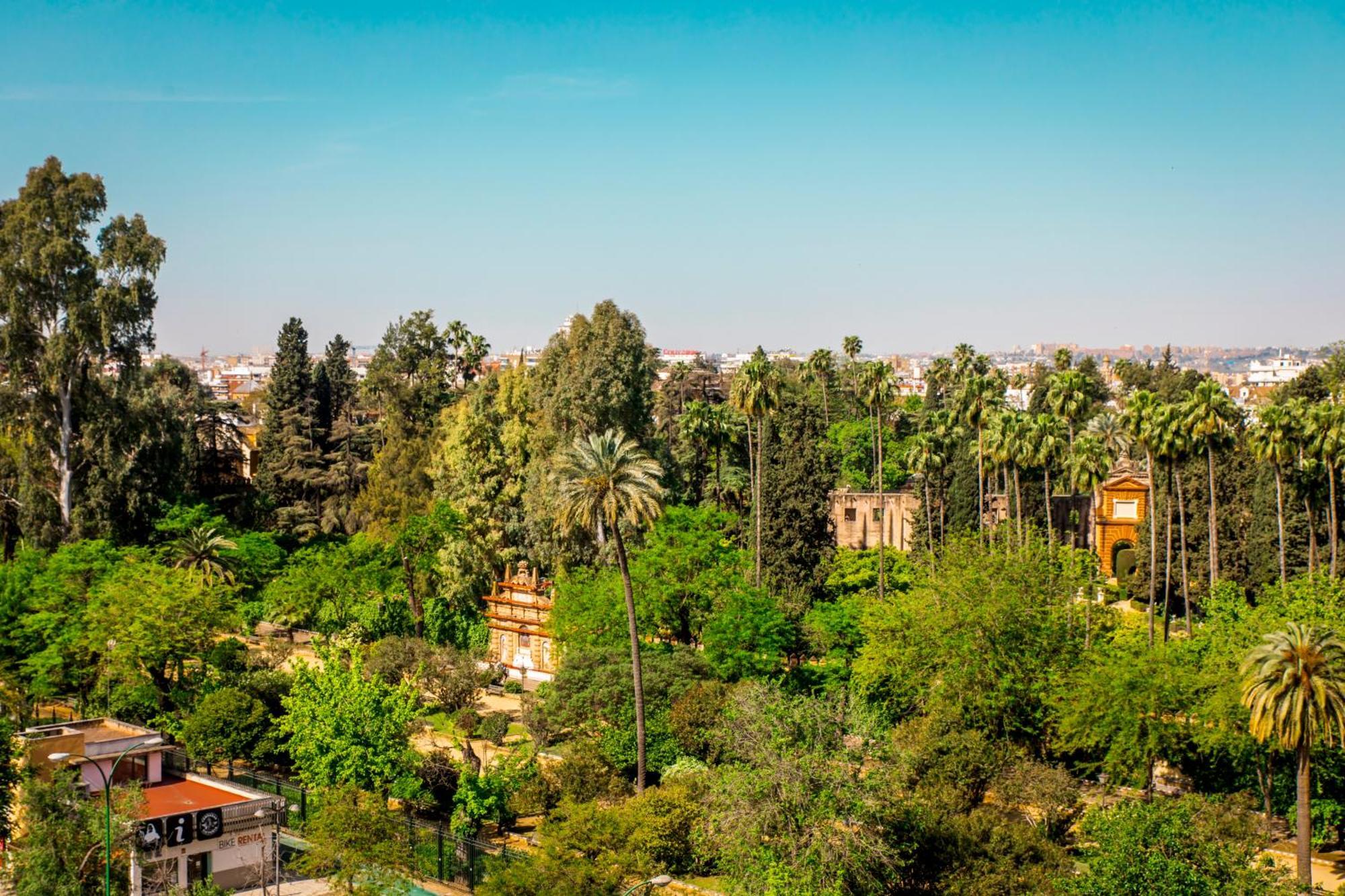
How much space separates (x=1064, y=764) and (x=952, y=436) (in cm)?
2976

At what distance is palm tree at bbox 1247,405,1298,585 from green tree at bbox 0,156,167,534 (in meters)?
46.6

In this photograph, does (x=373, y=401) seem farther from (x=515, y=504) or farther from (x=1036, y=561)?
(x=1036, y=561)

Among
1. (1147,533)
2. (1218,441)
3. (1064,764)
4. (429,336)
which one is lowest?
(1064,764)

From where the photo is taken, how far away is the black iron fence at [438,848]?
1268 inches

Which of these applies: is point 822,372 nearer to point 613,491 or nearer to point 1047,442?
point 1047,442

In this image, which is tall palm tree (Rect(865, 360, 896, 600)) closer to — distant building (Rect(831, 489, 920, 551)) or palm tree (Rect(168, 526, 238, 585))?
distant building (Rect(831, 489, 920, 551))

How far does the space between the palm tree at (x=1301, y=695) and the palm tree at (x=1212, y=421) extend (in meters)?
15.8

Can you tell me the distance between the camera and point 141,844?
2983 centimetres

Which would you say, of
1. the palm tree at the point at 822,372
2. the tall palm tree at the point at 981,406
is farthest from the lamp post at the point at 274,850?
the palm tree at the point at 822,372

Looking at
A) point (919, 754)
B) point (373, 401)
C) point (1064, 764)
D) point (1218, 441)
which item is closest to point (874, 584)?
point (1218, 441)

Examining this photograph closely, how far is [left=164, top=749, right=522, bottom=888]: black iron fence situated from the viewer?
32.2 m

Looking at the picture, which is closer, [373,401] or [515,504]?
[515,504]

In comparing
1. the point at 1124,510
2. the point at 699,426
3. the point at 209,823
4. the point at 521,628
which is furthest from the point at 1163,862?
the point at 1124,510

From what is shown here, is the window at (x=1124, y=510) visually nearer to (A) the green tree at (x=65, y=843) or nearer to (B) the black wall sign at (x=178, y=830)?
(B) the black wall sign at (x=178, y=830)
